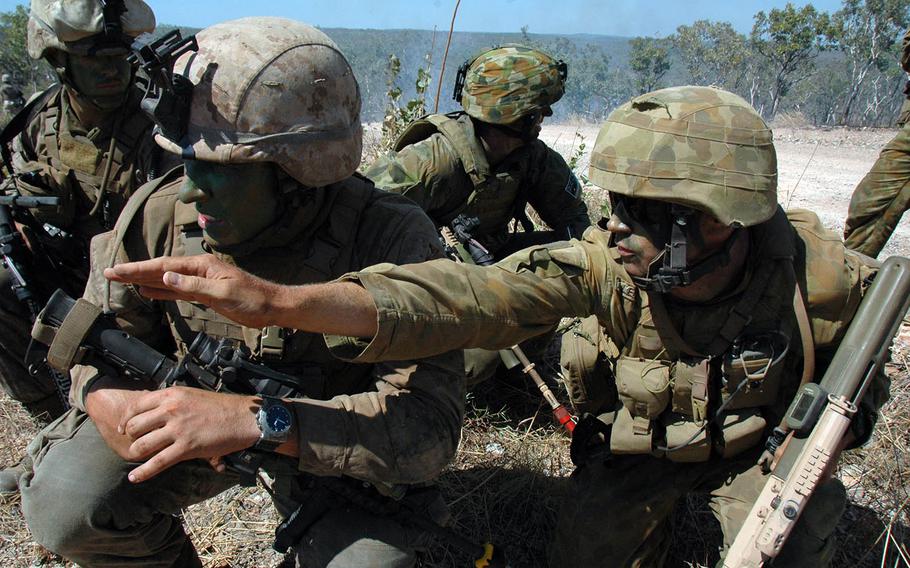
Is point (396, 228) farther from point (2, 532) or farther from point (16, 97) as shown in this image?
point (16, 97)

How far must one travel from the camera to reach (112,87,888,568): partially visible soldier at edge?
7.49ft

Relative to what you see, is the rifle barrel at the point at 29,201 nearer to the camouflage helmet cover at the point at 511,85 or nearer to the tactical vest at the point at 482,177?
the tactical vest at the point at 482,177

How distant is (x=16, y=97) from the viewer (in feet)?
15.6

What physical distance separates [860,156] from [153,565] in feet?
55.0

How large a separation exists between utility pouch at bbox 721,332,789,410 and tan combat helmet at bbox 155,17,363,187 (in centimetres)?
154

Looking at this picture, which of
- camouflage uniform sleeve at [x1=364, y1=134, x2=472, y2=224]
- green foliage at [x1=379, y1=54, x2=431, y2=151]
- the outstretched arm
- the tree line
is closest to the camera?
the outstretched arm

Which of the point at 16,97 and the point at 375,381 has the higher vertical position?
the point at 16,97

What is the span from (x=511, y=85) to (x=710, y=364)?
2.67 m

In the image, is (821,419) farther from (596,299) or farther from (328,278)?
(328,278)

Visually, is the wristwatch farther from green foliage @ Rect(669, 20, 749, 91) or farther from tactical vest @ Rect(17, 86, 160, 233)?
green foliage @ Rect(669, 20, 749, 91)

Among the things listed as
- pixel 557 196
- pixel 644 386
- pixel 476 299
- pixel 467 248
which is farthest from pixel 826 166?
pixel 476 299

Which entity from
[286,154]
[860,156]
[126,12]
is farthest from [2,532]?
[860,156]

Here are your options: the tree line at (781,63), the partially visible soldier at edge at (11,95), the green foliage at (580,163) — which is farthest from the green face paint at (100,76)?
the tree line at (781,63)

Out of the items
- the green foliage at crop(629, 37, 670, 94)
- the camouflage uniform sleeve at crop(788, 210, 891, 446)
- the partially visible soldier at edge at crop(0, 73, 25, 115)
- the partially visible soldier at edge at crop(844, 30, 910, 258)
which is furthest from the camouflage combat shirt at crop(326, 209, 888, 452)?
the green foliage at crop(629, 37, 670, 94)
